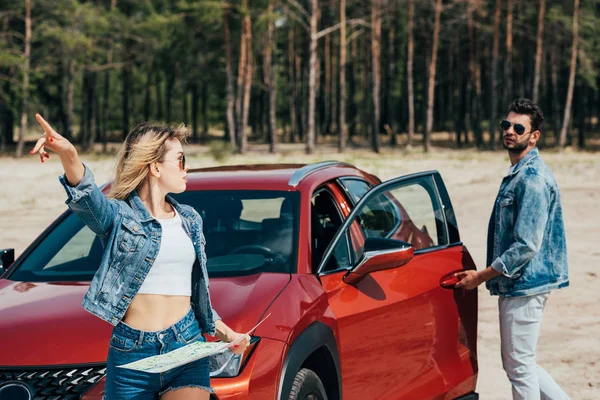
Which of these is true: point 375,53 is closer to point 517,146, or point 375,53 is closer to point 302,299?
point 517,146

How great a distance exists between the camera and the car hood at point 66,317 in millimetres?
3938

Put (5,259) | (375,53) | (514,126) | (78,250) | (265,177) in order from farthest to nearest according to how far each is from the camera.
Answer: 1. (375,53)
2. (78,250)
3. (514,126)
4. (265,177)
5. (5,259)

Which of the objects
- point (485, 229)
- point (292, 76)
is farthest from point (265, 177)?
point (292, 76)

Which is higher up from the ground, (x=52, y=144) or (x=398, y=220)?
(x=52, y=144)

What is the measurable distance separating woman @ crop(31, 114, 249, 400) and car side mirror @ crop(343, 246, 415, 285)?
1428 millimetres

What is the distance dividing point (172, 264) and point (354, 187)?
306cm

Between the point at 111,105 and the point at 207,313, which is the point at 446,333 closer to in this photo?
the point at 207,313

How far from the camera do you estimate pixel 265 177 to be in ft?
18.7

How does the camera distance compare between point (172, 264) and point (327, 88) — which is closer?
point (172, 264)

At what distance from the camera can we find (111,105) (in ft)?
315

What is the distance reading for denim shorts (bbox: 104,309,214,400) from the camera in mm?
3238

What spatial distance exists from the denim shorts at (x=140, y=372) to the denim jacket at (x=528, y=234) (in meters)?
2.75

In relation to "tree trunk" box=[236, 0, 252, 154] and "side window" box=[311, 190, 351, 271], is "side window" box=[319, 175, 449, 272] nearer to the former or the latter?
"side window" box=[311, 190, 351, 271]

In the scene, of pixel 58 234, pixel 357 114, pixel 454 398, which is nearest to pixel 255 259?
pixel 58 234
